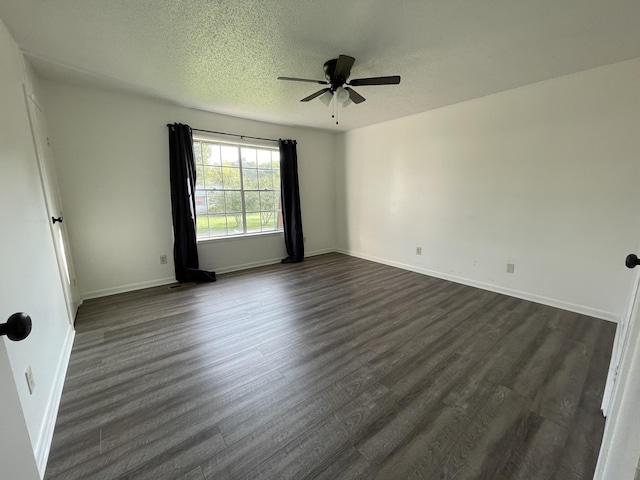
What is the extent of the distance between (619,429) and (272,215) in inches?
181

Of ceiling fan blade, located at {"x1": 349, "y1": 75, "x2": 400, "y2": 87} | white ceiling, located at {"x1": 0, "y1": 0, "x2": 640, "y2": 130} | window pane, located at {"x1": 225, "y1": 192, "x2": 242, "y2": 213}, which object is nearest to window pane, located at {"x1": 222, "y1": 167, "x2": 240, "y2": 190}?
window pane, located at {"x1": 225, "y1": 192, "x2": 242, "y2": 213}

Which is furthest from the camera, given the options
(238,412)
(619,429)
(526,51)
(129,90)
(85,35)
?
(129,90)

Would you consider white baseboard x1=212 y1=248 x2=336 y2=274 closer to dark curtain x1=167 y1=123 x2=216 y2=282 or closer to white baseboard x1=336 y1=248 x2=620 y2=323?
dark curtain x1=167 y1=123 x2=216 y2=282

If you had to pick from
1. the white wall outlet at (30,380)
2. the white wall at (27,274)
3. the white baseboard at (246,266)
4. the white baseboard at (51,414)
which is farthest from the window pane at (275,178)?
the white wall outlet at (30,380)

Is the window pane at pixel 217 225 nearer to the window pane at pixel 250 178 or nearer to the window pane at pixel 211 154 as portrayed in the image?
the window pane at pixel 250 178

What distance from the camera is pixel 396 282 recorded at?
3.75 meters

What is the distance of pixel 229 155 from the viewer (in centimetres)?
421

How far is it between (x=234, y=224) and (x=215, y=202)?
0.47 metres

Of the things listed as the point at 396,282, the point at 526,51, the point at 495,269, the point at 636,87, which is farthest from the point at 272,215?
the point at 636,87

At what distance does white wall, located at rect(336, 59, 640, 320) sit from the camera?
2.49 meters

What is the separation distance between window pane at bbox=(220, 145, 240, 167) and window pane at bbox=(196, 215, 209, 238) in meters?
0.93

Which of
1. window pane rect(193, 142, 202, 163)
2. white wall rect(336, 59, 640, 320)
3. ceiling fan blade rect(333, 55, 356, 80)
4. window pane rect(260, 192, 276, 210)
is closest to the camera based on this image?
ceiling fan blade rect(333, 55, 356, 80)

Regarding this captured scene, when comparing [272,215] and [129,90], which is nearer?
[129,90]

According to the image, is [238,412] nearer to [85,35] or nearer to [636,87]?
[85,35]
